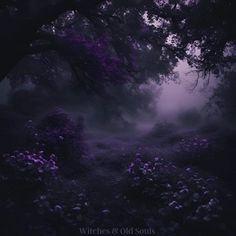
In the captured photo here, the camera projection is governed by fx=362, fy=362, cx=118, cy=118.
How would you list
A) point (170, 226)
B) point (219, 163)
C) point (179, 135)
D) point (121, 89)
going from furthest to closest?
point (121, 89) → point (179, 135) → point (219, 163) → point (170, 226)

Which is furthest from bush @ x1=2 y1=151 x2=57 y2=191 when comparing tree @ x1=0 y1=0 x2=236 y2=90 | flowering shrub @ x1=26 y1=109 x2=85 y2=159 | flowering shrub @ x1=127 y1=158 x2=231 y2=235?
tree @ x1=0 y1=0 x2=236 y2=90

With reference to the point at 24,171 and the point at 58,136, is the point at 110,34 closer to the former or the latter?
the point at 58,136

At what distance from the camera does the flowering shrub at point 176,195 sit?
26.8 ft

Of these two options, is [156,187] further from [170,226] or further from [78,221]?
[78,221]

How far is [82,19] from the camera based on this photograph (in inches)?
814

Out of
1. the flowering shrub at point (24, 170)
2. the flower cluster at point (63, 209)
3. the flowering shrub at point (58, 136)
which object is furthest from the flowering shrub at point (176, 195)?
the flowering shrub at point (58, 136)

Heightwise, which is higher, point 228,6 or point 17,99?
point 17,99

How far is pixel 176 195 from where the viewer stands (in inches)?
355

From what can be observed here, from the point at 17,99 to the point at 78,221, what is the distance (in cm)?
1747

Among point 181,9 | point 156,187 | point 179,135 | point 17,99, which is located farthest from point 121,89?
point 156,187

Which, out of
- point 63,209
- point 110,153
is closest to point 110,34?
point 110,153

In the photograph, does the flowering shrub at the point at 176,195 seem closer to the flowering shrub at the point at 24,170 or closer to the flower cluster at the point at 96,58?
the flowering shrub at the point at 24,170

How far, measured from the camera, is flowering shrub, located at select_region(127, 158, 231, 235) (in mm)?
8172

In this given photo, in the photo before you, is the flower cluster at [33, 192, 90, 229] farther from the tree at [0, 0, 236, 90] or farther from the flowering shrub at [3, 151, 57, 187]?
the tree at [0, 0, 236, 90]
